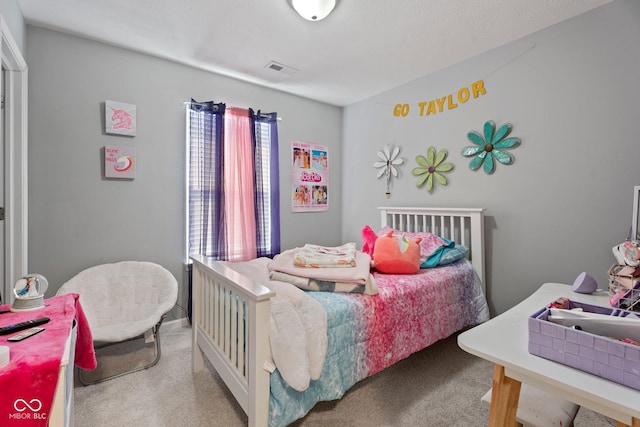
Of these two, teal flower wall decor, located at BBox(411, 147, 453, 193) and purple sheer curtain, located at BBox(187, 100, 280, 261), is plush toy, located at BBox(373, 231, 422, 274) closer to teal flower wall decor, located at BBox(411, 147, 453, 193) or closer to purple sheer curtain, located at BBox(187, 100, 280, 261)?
teal flower wall decor, located at BBox(411, 147, 453, 193)

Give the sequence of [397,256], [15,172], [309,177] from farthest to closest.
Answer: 1. [309,177]
2. [397,256]
3. [15,172]

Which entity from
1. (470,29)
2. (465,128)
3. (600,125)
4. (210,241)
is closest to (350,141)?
(465,128)

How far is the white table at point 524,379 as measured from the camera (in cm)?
69

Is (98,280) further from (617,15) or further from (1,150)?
(617,15)

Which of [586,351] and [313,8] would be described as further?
[313,8]

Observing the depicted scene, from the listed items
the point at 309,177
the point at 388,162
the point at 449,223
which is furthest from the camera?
the point at 309,177

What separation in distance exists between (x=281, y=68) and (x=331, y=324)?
2.33 m

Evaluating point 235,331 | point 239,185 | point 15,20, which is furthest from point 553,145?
point 15,20

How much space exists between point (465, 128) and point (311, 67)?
1.49 metres

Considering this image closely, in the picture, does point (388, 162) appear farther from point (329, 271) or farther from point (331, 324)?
point (331, 324)

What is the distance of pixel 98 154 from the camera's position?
2.31 meters

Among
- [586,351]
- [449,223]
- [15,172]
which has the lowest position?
[586,351]

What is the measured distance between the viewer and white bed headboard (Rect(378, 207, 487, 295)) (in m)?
2.39

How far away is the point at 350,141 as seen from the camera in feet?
12.2
